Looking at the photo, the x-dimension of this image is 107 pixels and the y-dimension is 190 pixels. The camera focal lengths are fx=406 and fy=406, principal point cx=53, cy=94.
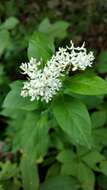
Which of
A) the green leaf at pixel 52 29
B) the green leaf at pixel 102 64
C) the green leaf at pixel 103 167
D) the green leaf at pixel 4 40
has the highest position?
the green leaf at pixel 52 29

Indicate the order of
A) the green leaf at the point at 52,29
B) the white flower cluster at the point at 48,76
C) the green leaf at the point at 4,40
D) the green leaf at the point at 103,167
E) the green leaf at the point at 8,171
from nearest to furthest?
1. the white flower cluster at the point at 48,76
2. the green leaf at the point at 103,167
3. the green leaf at the point at 8,171
4. the green leaf at the point at 4,40
5. the green leaf at the point at 52,29

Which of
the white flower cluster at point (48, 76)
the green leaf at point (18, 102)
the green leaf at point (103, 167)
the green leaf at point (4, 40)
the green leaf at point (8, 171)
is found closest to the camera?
the white flower cluster at point (48, 76)

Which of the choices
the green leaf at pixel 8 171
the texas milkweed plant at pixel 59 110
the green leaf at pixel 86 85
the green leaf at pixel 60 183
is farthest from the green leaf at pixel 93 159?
the green leaf at pixel 86 85

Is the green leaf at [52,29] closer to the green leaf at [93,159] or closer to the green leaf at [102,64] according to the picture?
the green leaf at [102,64]

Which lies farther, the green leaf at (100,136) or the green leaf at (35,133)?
the green leaf at (100,136)

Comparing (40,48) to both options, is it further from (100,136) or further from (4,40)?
(4,40)

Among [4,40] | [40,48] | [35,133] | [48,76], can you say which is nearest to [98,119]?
[35,133]

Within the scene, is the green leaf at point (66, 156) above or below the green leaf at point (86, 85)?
below
